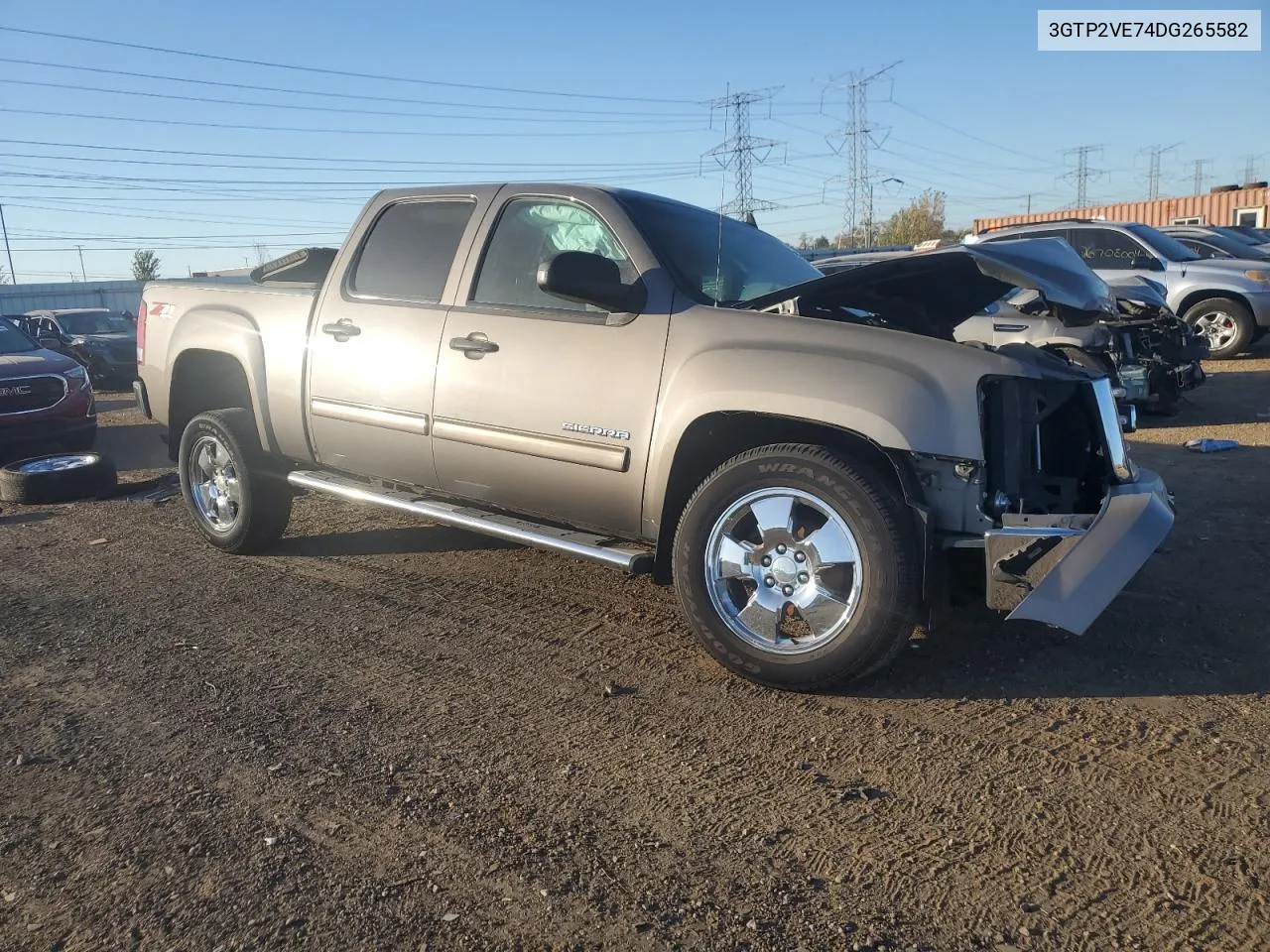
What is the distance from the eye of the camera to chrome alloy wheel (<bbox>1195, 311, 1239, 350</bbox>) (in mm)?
12719

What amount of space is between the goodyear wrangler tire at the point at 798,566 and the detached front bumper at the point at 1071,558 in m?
0.30

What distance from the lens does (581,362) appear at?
4.17 meters

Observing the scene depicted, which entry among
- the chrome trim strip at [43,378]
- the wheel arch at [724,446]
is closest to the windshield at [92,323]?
the chrome trim strip at [43,378]

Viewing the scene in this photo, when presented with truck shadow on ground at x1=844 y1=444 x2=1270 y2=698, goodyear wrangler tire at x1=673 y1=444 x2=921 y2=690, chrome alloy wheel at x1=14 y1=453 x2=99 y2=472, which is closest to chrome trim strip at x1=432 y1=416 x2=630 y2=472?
goodyear wrangler tire at x1=673 y1=444 x2=921 y2=690

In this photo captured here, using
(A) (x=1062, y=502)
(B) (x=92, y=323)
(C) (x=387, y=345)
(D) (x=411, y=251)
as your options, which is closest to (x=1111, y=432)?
(A) (x=1062, y=502)

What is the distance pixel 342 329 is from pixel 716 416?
227 centimetres

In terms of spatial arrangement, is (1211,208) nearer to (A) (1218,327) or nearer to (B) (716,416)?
(A) (1218,327)

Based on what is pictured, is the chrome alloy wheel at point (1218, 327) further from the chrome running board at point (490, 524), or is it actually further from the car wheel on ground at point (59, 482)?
the car wheel on ground at point (59, 482)

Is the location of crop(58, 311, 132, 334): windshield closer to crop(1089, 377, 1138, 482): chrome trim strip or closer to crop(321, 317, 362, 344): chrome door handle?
crop(321, 317, 362, 344): chrome door handle

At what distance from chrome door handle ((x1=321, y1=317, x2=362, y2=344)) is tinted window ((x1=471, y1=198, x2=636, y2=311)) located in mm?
761

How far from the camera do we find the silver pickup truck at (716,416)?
11.3 feet

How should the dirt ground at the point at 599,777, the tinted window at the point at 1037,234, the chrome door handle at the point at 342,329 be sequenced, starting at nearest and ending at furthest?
1. the dirt ground at the point at 599,777
2. the chrome door handle at the point at 342,329
3. the tinted window at the point at 1037,234

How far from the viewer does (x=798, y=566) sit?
12.1 ft

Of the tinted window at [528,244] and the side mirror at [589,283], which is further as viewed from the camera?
the tinted window at [528,244]
